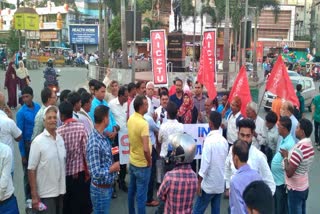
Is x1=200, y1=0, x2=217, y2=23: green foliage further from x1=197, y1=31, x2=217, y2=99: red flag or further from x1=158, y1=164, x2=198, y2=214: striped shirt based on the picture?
x1=158, y1=164, x2=198, y2=214: striped shirt

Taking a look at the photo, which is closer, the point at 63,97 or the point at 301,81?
the point at 63,97

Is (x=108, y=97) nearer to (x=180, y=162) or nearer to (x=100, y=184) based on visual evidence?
(x=100, y=184)

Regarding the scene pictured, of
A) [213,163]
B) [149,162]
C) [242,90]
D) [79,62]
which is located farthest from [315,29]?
[213,163]

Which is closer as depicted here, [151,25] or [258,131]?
[258,131]

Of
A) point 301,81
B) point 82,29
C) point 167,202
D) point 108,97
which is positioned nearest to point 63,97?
point 108,97

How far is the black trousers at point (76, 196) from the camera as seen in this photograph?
16.3 feet

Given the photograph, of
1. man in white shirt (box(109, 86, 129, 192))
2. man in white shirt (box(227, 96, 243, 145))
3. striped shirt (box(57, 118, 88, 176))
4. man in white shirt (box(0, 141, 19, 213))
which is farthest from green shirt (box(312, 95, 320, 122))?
man in white shirt (box(0, 141, 19, 213))

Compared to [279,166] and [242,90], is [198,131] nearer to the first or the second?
[242,90]

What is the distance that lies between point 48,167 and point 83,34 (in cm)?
5211

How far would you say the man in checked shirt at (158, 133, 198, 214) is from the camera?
372 centimetres

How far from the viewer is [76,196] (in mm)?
5059

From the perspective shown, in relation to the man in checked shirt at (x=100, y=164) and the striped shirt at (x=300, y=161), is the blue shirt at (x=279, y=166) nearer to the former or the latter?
the striped shirt at (x=300, y=161)

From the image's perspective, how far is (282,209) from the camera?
204 inches

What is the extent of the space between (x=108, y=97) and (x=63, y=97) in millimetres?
1234
